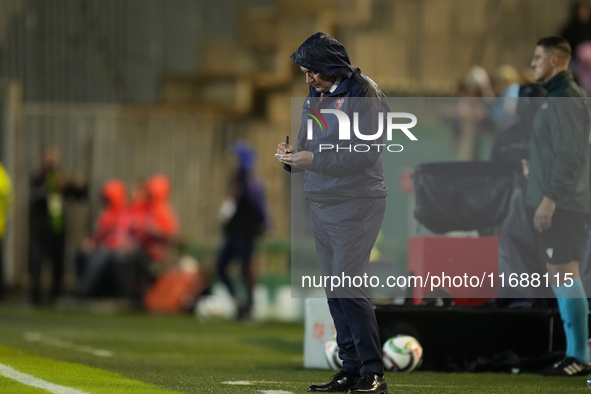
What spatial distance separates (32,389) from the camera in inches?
226

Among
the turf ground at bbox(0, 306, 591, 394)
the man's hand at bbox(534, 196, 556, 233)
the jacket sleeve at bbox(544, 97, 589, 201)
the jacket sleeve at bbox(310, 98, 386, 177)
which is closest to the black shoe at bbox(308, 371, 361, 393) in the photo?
the turf ground at bbox(0, 306, 591, 394)

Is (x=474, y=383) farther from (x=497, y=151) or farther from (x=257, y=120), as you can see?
(x=257, y=120)

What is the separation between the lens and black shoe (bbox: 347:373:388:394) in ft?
18.8

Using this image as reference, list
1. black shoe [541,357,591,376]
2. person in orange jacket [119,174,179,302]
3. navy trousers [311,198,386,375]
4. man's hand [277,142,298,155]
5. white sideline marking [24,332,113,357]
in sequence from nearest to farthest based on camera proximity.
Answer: navy trousers [311,198,386,375], man's hand [277,142,298,155], black shoe [541,357,591,376], white sideline marking [24,332,113,357], person in orange jacket [119,174,179,302]

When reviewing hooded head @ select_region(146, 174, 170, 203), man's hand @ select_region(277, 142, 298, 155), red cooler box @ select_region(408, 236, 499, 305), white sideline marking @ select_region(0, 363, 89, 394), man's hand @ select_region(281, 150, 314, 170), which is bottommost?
white sideline marking @ select_region(0, 363, 89, 394)

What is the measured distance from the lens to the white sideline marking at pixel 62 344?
354 inches

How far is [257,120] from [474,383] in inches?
462

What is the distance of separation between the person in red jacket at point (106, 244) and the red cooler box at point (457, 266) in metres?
8.80

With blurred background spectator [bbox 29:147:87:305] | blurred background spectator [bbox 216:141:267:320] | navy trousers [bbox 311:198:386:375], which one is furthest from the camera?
blurred background spectator [bbox 29:147:87:305]

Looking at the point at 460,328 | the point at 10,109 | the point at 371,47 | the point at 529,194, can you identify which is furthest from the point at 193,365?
the point at 10,109

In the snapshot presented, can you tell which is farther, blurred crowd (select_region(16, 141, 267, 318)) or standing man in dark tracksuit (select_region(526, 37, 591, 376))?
blurred crowd (select_region(16, 141, 267, 318))

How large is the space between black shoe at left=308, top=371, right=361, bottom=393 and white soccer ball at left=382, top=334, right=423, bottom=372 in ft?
5.36

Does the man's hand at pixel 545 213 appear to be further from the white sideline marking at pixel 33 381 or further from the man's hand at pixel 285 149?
the white sideline marking at pixel 33 381

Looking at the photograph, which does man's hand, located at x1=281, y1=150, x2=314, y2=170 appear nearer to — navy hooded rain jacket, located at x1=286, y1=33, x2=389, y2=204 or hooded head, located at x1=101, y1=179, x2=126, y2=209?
navy hooded rain jacket, located at x1=286, y1=33, x2=389, y2=204
